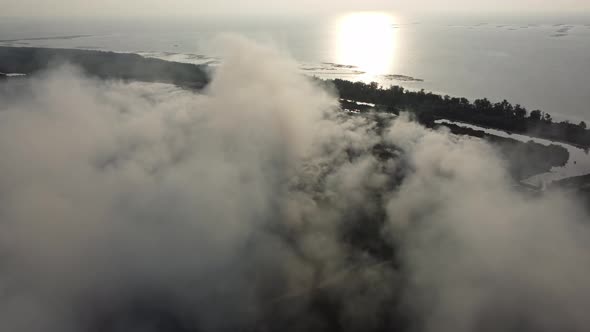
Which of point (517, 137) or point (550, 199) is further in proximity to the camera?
point (517, 137)

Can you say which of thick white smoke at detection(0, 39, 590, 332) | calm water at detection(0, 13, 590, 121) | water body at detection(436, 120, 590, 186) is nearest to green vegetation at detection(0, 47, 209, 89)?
calm water at detection(0, 13, 590, 121)

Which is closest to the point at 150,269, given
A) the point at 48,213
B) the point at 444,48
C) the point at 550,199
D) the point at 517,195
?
the point at 48,213

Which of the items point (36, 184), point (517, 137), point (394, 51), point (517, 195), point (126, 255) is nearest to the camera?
point (126, 255)

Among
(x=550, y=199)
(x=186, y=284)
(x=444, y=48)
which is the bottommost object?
(x=186, y=284)

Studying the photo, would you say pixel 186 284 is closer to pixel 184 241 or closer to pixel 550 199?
pixel 184 241

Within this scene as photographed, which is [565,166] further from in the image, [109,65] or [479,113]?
[109,65]

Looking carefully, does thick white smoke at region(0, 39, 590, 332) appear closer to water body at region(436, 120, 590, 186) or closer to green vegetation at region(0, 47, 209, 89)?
water body at region(436, 120, 590, 186)

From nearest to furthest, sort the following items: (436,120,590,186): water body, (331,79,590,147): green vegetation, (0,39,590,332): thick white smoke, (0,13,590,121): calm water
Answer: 1. (0,39,590,332): thick white smoke
2. (436,120,590,186): water body
3. (331,79,590,147): green vegetation
4. (0,13,590,121): calm water

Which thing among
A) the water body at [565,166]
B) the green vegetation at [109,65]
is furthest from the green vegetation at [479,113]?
the green vegetation at [109,65]

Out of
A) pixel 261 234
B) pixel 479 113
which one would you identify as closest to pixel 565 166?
pixel 479 113
